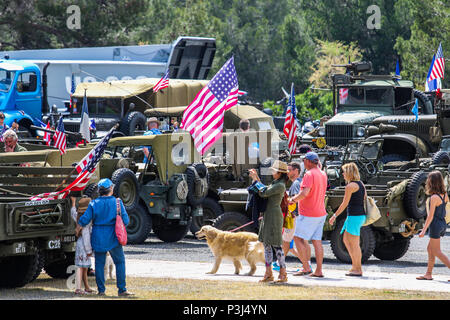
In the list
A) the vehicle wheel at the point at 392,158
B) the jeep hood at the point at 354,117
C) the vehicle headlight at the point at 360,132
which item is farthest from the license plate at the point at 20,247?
the jeep hood at the point at 354,117

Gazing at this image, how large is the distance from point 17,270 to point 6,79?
16.1 m

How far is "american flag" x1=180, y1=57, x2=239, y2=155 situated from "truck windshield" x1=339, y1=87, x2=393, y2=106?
858cm

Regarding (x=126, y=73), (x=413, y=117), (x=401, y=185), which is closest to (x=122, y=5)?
(x=126, y=73)

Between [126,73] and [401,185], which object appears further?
[126,73]

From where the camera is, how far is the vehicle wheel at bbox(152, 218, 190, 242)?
19.0 metres

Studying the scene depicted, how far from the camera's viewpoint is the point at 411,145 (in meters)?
24.5

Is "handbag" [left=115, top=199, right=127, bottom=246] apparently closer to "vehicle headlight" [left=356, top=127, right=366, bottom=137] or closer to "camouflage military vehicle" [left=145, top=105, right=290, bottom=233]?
"camouflage military vehicle" [left=145, top=105, right=290, bottom=233]

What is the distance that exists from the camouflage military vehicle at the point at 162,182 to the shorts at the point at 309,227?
5.10 meters

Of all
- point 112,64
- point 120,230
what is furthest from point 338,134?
point 120,230

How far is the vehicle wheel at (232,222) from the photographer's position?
1645 centimetres

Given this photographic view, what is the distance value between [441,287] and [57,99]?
Answer: 22236mm

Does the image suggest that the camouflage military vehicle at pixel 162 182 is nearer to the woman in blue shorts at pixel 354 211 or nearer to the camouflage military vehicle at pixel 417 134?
the woman in blue shorts at pixel 354 211

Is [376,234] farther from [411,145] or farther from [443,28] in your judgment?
[443,28]
